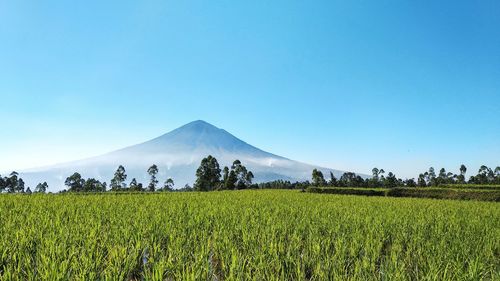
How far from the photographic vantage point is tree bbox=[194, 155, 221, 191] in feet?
213

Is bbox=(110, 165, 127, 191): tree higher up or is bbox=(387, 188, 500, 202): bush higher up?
bbox=(110, 165, 127, 191): tree

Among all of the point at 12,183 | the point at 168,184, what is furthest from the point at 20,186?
the point at 168,184

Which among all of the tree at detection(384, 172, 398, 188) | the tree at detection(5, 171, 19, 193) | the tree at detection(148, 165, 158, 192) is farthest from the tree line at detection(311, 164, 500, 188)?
the tree at detection(5, 171, 19, 193)

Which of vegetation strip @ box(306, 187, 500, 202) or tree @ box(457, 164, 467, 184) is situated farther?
tree @ box(457, 164, 467, 184)

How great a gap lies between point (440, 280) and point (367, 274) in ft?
3.03

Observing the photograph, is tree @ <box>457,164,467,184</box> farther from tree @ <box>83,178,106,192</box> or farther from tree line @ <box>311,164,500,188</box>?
tree @ <box>83,178,106,192</box>

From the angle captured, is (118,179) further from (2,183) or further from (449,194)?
(449,194)

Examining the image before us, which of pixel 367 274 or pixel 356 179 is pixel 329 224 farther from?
pixel 356 179

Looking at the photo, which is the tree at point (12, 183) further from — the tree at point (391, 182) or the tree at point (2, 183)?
the tree at point (391, 182)

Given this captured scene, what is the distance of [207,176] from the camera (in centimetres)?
6550

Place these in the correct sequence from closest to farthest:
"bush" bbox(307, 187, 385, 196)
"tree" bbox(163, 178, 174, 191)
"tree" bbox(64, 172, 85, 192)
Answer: "bush" bbox(307, 187, 385, 196) < "tree" bbox(64, 172, 85, 192) < "tree" bbox(163, 178, 174, 191)

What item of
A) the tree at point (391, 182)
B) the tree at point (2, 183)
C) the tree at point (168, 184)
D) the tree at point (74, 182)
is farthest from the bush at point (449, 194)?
the tree at point (2, 183)

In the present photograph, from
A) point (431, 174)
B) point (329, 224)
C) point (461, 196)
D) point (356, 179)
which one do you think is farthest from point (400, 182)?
point (329, 224)

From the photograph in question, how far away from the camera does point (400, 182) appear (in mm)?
66938
